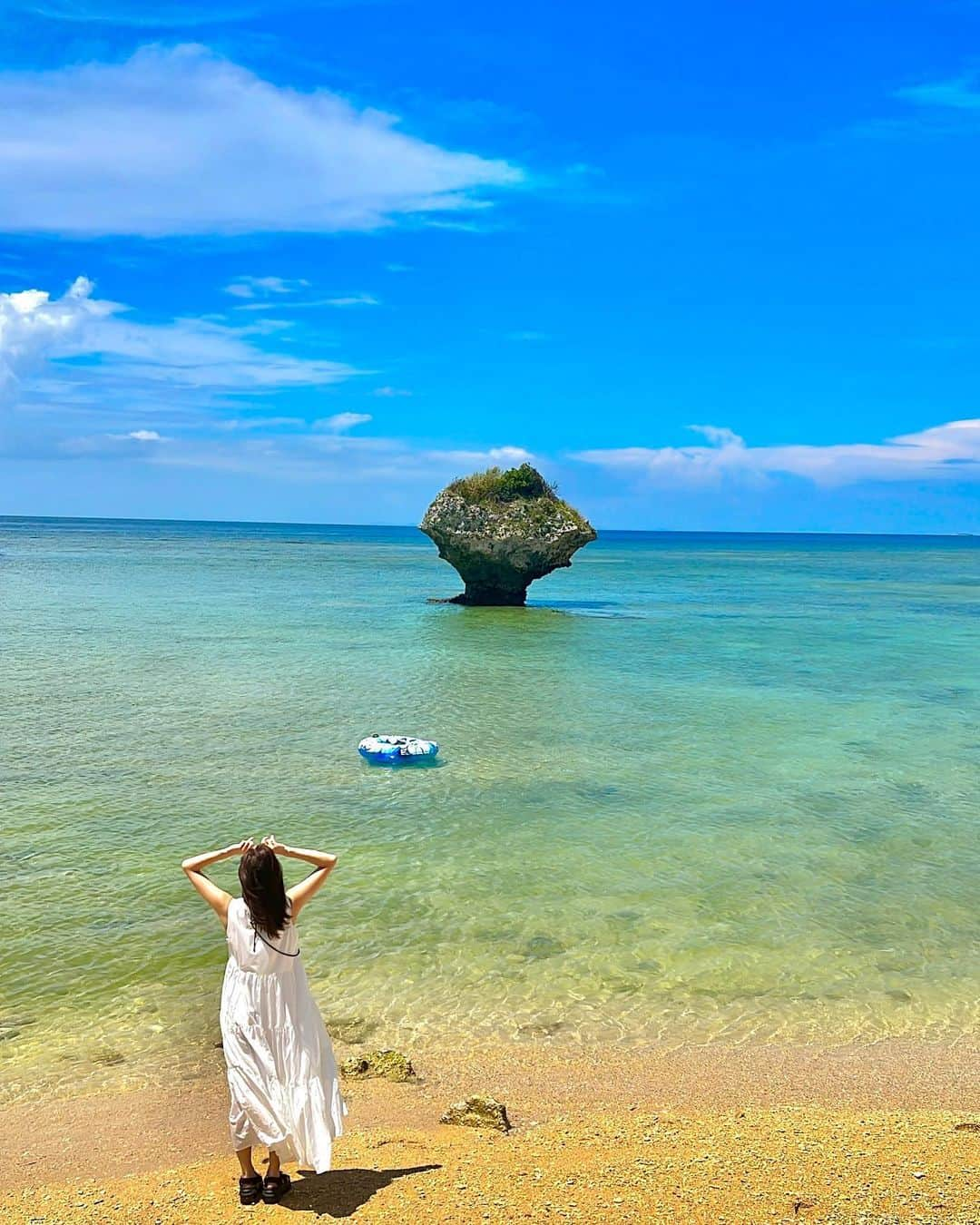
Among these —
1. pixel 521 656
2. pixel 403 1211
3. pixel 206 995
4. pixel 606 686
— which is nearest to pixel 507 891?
pixel 206 995

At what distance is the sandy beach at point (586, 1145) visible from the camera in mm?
5973

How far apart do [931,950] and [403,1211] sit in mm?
7160

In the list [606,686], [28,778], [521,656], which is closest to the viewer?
[28,778]

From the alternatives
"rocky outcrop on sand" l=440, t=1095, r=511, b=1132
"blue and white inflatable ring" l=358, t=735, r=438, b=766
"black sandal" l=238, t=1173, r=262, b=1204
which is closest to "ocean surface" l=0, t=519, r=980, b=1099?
"blue and white inflatable ring" l=358, t=735, r=438, b=766

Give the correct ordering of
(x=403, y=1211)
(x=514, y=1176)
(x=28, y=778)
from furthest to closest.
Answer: (x=28, y=778), (x=514, y=1176), (x=403, y=1211)

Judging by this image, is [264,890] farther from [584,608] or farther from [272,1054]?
[584,608]

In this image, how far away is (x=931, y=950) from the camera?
35.6ft

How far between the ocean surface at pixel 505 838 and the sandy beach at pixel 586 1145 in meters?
0.50

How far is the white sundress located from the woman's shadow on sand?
226 mm

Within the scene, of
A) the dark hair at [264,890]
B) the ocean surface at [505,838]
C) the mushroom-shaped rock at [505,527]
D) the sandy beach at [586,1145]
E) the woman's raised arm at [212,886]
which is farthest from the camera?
the mushroom-shaped rock at [505,527]

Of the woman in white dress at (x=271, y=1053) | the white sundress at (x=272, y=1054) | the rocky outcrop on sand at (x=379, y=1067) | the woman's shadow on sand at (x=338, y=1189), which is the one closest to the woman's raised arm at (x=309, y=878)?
the woman in white dress at (x=271, y=1053)

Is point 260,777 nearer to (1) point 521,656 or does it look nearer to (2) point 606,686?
(2) point 606,686

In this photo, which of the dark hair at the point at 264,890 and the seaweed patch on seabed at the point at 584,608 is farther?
the seaweed patch on seabed at the point at 584,608

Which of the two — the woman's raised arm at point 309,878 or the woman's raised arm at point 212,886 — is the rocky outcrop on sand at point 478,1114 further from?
the woman's raised arm at point 212,886
